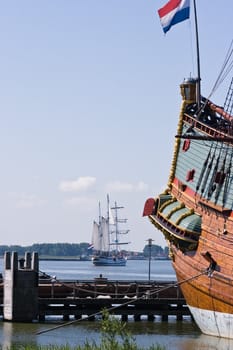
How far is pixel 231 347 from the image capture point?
37.0 metres

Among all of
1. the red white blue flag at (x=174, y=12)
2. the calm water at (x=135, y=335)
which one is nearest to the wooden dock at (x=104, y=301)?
the calm water at (x=135, y=335)

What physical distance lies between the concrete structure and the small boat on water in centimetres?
610

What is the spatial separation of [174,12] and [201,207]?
7940 millimetres

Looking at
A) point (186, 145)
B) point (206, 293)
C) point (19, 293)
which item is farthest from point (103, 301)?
point (206, 293)

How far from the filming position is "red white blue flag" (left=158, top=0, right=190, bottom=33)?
4191 centimetres

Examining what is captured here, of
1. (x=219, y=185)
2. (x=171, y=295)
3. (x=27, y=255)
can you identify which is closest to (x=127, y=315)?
(x=171, y=295)

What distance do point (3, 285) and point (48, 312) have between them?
2495mm

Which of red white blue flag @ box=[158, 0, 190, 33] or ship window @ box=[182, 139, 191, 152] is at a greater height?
red white blue flag @ box=[158, 0, 190, 33]

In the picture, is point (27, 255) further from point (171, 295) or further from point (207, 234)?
point (207, 234)

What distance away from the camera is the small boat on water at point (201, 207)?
38156 millimetres

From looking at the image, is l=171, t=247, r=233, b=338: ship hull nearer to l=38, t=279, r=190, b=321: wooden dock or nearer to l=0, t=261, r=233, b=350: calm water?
l=0, t=261, r=233, b=350: calm water

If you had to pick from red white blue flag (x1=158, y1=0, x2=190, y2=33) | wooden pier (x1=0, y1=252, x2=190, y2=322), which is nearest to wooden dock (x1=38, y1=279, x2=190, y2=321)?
wooden pier (x1=0, y1=252, x2=190, y2=322)

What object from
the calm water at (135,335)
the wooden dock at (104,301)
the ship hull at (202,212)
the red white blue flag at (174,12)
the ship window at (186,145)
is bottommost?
the calm water at (135,335)

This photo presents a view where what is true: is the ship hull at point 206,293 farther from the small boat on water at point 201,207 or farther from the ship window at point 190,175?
the ship window at point 190,175
